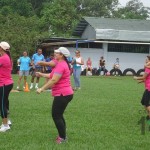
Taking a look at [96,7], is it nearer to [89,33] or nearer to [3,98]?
[89,33]

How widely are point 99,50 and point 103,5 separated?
2750cm

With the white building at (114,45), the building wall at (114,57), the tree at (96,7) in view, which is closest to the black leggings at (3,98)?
the white building at (114,45)

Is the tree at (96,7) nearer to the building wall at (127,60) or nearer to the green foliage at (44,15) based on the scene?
the green foliage at (44,15)

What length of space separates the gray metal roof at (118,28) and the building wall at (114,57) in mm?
1362

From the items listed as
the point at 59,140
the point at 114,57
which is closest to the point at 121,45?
the point at 114,57

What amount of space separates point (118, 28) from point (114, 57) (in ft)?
10.6

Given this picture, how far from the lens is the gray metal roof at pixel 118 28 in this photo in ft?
132

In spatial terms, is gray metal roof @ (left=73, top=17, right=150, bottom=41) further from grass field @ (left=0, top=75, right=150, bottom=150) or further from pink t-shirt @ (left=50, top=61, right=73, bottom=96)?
pink t-shirt @ (left=50, top=61, right=73, bottom=96)

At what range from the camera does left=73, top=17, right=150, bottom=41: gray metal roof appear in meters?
40.1

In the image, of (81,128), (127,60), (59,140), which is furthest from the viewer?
(127,60)

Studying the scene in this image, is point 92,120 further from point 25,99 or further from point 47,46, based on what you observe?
point 47,46

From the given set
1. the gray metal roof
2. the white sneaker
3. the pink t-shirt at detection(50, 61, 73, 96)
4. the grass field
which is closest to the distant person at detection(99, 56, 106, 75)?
the gray metal roof

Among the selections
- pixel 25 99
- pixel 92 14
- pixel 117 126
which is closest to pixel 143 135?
pixel 117 126

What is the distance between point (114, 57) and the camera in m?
40.8
